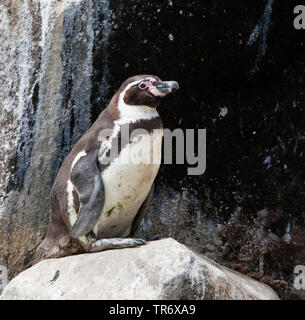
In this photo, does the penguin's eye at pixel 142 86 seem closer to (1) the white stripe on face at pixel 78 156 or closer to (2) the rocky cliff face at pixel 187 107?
(1) the white stripe on face at pixel 78 156

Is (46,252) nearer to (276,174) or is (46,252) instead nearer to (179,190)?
(179,190)

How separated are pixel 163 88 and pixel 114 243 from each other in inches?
34.0

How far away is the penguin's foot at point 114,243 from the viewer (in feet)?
11.8

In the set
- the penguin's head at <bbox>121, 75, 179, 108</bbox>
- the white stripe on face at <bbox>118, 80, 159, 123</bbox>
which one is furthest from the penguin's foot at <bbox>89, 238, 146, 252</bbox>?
the penguin's head at <bbox>121, 75, 179, 108</bbox>

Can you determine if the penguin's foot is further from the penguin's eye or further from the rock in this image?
the penguin's eye

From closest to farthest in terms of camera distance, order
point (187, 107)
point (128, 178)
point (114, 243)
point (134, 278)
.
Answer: point (134, 278) < point (114, 243) < point (128, 178) < point (187, 107)

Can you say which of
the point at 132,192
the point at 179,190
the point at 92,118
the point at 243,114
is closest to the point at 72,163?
the point at 132,192

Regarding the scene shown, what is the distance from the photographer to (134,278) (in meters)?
3.29

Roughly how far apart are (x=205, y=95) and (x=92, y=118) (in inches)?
29.7

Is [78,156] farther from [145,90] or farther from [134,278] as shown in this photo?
[134,278]

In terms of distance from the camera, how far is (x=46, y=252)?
4035 millimetres

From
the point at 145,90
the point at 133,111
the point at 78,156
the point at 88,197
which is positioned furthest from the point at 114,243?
the point at 145,90

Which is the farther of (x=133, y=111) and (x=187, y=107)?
(x=187, y=107)
